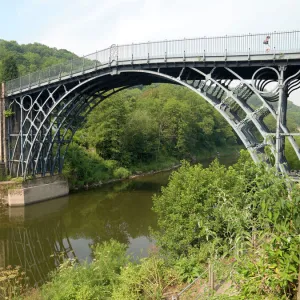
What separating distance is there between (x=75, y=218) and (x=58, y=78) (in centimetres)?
1028

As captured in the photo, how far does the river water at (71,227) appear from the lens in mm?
16531

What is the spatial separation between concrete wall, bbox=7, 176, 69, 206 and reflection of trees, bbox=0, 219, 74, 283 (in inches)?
160

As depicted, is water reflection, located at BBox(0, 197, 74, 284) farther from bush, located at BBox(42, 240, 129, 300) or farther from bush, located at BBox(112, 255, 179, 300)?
bush, located at BBox(112, 255, 179, 300)

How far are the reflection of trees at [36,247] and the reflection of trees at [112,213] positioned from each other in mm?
1155

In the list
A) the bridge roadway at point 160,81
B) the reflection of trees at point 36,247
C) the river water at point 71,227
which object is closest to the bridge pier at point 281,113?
the bridge roadway at point 160,81

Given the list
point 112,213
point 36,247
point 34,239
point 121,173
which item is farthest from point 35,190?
point 121,173

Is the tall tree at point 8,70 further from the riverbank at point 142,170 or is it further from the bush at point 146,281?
the bush at point 146,281

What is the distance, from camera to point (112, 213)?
24406 millimetres

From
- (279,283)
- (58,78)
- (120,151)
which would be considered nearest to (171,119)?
(120,151)

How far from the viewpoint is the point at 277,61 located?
1330 centimetres

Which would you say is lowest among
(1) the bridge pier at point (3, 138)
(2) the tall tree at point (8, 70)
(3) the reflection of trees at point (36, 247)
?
(3) the reflection of trees at point (36, 247)

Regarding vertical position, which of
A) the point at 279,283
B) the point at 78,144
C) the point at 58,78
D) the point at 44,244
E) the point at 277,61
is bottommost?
the point at 44,244

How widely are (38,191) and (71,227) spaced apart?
6.29 meters

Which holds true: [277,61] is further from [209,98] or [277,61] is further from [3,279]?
[3,279]
